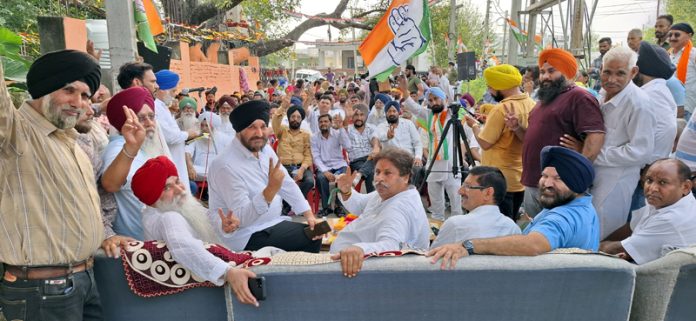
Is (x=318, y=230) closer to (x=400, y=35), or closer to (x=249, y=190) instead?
(x=249, y=190)

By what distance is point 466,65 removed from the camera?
11281 mm

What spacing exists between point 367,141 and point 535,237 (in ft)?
16.6

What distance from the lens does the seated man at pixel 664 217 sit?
2639 mm

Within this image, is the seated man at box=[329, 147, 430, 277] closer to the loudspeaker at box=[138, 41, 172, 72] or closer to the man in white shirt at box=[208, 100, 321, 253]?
the man in white shirt at box=[208, 100, 321, 253]

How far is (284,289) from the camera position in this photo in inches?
94.4

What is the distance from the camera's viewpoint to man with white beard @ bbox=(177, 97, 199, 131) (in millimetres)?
7590

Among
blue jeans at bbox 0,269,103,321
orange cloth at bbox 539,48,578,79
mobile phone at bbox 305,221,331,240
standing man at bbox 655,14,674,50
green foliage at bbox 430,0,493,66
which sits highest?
green foliage at bbox 430,0,493,66

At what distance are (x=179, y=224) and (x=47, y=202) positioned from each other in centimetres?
58

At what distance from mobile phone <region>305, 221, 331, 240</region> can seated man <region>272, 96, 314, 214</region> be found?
3.53 metres

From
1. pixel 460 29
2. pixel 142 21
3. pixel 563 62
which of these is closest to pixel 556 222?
pixel 563 62

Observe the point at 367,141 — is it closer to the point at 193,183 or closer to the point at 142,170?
the point at 193,183

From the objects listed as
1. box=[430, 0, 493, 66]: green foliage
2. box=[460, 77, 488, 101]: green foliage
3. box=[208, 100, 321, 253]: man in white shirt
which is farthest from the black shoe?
box=[430, 0, 493, 66]: green foliage

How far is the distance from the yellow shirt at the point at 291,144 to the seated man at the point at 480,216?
168 inches

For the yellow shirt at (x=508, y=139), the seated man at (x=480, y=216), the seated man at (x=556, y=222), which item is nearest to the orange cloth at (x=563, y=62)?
the yellow shirt at (x=508, y=139)
